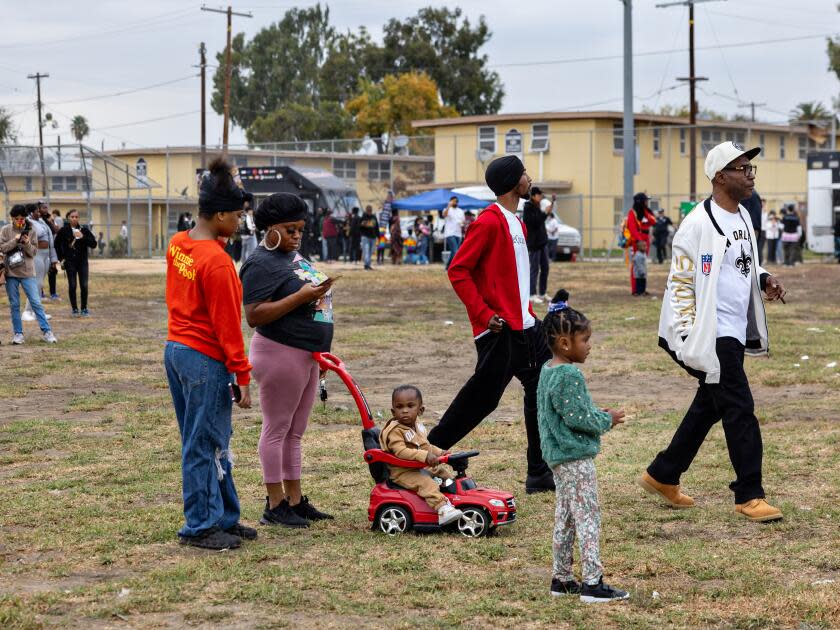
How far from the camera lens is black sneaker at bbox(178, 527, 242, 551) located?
20.1ft

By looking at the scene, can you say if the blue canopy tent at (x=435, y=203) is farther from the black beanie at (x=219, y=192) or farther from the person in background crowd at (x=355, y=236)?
the black beanie at (x=219, y=192)

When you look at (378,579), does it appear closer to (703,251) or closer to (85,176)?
(703,251)

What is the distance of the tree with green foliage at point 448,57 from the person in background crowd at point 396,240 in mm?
42201

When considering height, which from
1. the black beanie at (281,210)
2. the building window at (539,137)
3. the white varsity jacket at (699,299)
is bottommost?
the white varsity jacket at (699,299)

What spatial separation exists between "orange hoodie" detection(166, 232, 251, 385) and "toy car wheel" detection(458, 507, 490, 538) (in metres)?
1.30

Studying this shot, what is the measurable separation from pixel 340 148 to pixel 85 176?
56.8ft

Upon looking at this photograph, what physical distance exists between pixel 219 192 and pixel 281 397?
1.13m

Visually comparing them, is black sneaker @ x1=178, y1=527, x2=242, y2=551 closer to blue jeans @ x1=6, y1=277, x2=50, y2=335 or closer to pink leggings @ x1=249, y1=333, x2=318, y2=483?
pink leggings @ x1=249, y1=333, x2=318, y2=483

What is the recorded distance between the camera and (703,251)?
22.4 feet

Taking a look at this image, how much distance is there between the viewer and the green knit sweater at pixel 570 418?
5.28 m

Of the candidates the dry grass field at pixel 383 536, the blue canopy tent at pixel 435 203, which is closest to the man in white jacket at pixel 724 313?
the dry grass field at pixel 383 536

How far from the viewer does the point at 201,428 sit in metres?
6.09

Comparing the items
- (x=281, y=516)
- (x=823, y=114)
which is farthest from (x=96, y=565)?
(x=823, y=114)

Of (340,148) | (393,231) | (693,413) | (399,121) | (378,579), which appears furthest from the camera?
(399,121)
